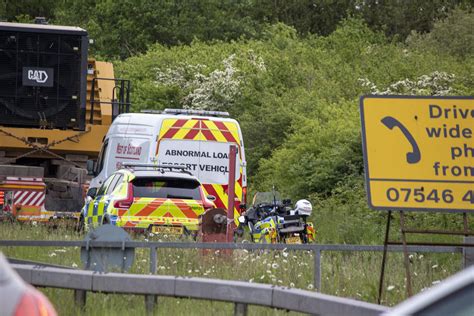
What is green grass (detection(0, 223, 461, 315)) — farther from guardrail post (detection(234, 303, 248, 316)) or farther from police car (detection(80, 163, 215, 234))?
police car (detection(80, 163, 215, 234))

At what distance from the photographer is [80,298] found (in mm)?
11852

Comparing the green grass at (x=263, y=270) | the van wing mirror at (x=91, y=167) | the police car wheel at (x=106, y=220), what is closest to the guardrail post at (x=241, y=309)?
the green grass at (x=263, y=270)

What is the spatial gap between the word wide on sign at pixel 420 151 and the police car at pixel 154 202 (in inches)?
234

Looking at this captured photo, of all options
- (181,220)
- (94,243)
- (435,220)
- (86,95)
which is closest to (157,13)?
(86,95)

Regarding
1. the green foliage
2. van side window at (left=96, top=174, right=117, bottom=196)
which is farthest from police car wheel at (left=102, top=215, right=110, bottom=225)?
the green foliage

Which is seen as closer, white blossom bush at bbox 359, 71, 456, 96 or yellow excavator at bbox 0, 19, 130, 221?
yellow excavator at bbox 0, 19, 130, 221

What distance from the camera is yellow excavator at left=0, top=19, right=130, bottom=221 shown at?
2639cm

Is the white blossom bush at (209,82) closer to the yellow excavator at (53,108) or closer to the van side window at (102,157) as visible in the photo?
the yellow excavator at (53,108)

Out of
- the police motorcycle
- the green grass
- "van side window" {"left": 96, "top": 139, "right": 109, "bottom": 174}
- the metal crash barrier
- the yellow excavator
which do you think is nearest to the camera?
the metal crash barrier

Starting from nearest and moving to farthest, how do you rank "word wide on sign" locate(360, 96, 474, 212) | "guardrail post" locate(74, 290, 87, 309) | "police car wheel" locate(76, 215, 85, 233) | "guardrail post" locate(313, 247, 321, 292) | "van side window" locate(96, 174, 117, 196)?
"guardrail post" locate(74, 290, 87, 309) < "word wide on sign" locate(360, 96, 474, 212) < "guardrail post" locate(313, 247, 321, 292) < "van side window" locate(96, 174, 117, 196) < "police car wheel" locate(76, 215, 85, 233)

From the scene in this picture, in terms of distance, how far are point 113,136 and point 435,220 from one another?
19.0 ft

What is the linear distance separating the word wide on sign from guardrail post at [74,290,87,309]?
2960 millimetres

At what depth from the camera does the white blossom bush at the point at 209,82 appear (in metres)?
46.1

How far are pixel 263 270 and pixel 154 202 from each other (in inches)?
180
